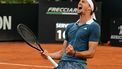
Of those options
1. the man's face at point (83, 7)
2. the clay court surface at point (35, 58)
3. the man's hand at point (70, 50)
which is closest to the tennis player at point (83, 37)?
the man's face at point (83, 7)

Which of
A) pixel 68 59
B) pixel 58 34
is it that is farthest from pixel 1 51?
pixel 68 59

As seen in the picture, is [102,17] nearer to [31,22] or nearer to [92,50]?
[31,22]

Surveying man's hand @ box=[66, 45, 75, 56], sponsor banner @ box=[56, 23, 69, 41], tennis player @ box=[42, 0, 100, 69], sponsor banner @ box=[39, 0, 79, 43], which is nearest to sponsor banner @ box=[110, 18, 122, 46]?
sponsor banner @ box=[39, 0, 79, 43]

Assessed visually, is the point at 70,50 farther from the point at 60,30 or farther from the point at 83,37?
the point at 60,30

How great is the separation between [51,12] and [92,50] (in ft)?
48.0

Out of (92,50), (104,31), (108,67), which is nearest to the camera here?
(92,50)

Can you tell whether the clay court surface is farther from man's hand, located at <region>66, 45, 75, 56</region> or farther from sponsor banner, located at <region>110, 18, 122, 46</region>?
man's hand, located at <region>66, 45, 75, 56</region>

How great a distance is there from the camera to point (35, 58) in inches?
581

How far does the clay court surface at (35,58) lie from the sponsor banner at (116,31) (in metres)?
0.44

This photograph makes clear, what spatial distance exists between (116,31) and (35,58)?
18.5 feet

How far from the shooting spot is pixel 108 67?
1293cm

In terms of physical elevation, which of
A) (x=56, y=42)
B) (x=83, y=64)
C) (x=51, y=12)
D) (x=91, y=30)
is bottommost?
(x=56, y=42)

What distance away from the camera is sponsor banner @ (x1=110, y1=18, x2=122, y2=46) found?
63.2ft

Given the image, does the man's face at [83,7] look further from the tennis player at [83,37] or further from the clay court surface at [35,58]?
the clay court surface at [35,58]
